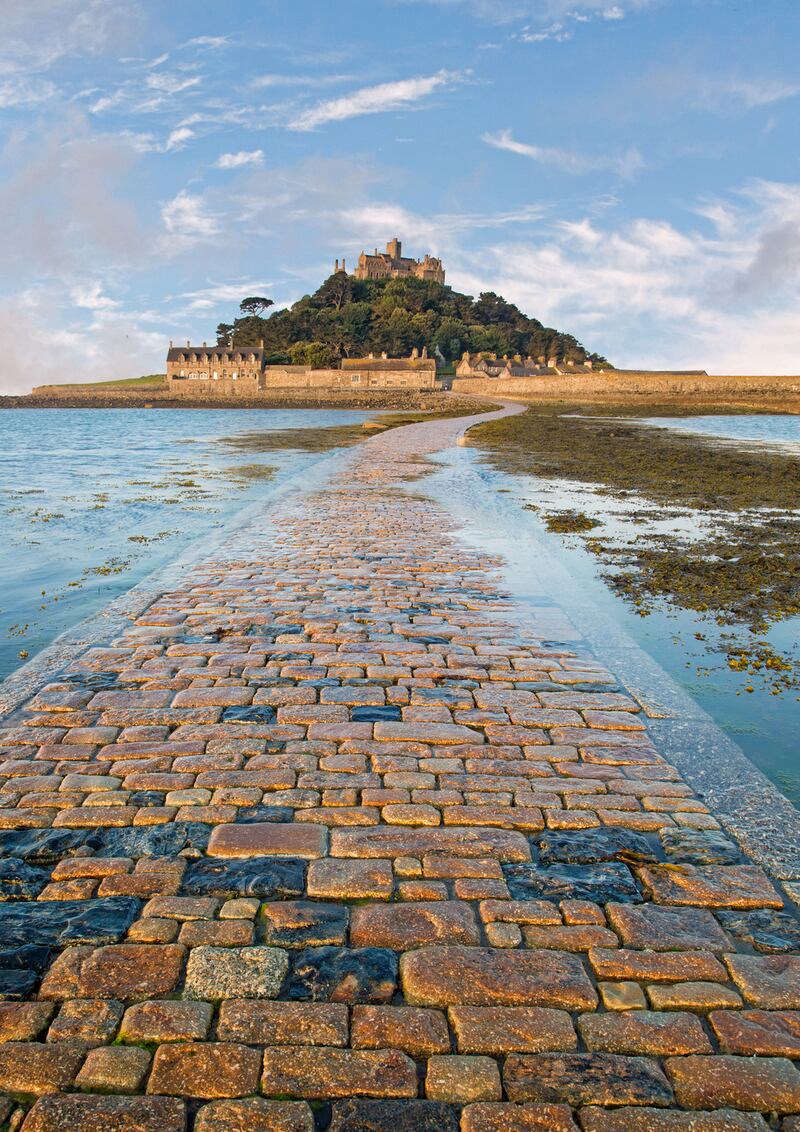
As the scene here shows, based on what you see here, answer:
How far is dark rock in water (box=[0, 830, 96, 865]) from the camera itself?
10.6ft

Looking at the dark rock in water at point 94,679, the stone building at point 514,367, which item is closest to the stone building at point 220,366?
the stone building at point 514,367

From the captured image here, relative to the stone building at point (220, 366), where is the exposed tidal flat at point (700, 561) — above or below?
below

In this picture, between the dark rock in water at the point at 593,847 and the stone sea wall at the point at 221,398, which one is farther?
the stone sea wall at the point at 221,398

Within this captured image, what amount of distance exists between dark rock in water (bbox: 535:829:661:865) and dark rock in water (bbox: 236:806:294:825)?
110 centimetres

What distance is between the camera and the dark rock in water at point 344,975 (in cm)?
248

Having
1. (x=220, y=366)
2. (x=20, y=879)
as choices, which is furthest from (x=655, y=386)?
(x=20, y=879)

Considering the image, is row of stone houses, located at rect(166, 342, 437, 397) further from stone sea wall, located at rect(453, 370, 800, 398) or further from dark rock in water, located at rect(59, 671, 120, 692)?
dark rock in water, located at rect(59, 671, 120, 692)

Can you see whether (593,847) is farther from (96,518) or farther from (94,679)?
(96,518)

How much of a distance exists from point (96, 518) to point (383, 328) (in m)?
101

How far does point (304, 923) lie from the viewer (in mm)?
2807

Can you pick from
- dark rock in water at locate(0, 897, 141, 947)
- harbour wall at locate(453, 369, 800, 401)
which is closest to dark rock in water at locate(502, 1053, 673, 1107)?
dark rock in water at locate(0, 897, 141, 947)

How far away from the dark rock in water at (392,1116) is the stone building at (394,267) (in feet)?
436

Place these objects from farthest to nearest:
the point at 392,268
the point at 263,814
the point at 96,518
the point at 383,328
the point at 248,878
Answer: the point at 392,268 → the point at 383,328 → the point at 96,518 → the point at 263,814 → the point at 248,878

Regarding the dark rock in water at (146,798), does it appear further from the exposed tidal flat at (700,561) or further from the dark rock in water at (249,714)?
the exposed tidal flat at (700,561)
